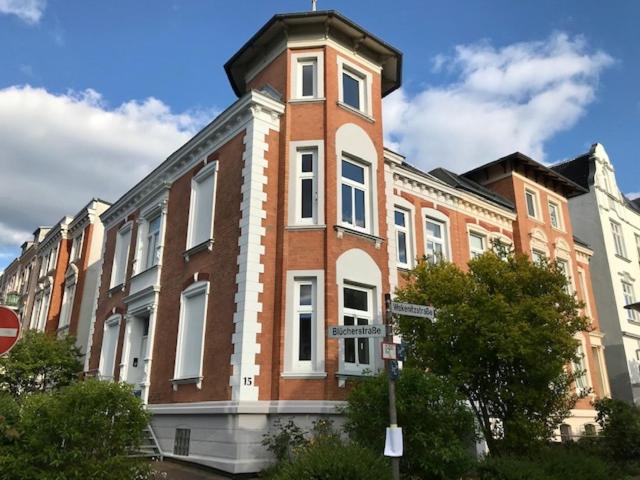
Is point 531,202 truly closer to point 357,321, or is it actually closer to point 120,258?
point 357,321

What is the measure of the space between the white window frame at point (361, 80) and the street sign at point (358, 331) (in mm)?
9549

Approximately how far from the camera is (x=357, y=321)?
14203mm

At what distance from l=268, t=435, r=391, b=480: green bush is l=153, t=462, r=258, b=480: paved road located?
16.2ft

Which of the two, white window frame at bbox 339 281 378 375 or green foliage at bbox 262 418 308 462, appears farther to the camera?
white window frame at bbox 339 281 378 375

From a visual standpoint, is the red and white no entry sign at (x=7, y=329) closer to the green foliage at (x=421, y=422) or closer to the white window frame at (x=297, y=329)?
the green foliage at (x=421, y=422)

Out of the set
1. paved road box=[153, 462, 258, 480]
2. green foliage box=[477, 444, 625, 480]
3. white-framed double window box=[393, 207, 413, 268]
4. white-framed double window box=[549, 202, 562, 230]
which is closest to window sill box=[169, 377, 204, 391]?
paved road box=[153, 462, 258, 480]

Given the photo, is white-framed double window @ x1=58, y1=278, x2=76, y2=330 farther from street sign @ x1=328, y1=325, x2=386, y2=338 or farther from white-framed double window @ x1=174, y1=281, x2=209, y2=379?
street sign @ x1=328, y1=325, x2=386, y2=338

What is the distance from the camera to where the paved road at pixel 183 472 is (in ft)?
39.1

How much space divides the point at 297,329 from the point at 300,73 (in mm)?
7921

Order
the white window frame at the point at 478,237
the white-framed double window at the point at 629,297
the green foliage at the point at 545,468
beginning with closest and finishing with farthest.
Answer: the green foliage at the point at 545,468 → the white window frame at the point at 478,237 → the white-framed double window at the point at 629,297

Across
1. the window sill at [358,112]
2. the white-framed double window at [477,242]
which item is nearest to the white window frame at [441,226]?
the white-framed double window at [477,242]

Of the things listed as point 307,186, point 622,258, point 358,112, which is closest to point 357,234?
point 307,186

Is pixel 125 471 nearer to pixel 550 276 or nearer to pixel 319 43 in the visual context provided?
pixel 550 276

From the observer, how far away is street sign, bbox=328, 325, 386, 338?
8.06m
